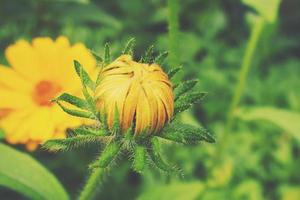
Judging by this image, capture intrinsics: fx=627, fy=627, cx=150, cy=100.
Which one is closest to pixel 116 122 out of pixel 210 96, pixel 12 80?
pixel 12 80

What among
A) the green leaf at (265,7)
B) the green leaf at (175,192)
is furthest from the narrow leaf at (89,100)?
the green leaf at (175,192)

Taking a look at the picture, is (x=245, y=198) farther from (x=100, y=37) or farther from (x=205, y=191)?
(x=100, y=37)

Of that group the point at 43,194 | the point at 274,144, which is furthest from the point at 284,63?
the point at 43,194

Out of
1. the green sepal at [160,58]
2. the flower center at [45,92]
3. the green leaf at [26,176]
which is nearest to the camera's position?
the green sepal at [160,58]

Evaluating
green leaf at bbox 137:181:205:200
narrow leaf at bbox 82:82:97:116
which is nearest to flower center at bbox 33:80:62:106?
green leaf at bbox 137:181:205:200

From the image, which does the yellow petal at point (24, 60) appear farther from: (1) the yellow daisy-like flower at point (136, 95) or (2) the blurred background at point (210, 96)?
(1) the yellow daisy-like flower at point (136, 95)

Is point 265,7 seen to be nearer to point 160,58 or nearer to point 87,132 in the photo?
point 160,58

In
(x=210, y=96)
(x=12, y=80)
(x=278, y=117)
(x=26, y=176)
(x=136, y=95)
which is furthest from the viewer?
(x=210, y=96)
